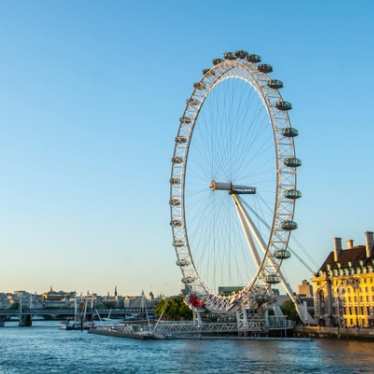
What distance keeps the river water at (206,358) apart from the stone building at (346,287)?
11.1 m

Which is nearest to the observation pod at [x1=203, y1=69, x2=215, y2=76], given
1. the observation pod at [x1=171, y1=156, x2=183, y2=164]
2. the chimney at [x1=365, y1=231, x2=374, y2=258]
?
the observation pod at [x1=171, y1=156, x2=183, y2=164]

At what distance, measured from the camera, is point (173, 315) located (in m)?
102

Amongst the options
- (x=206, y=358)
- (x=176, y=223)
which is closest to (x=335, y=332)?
(x=176, y=223)

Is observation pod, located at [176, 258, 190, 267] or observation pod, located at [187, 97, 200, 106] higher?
observation pod, located at [187, 97, 200, 106]

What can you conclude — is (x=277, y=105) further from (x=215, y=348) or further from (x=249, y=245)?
(x=215, y=348)

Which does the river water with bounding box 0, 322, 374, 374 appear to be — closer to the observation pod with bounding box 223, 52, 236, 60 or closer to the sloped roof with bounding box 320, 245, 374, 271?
the sloped roof with bounding box 320, 245, 374, 271

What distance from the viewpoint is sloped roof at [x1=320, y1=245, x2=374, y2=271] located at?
69.6 metres

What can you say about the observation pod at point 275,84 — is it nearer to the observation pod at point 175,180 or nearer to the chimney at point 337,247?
the observation pod at point 175,180

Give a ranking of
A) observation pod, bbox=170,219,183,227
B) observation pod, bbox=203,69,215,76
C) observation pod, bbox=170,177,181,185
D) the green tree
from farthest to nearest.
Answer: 1. the green tree
2. observation pod, bbox=170,177,181,185
3. observation pod, bbox=170,219,183,227
4. observation pod, bbox=203,69,215,76

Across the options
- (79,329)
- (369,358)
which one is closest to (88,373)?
(369,358)

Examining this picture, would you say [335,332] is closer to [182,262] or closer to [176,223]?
[182,262]

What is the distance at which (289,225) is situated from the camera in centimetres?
5288

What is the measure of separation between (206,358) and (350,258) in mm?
32347

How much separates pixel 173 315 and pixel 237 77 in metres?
54.3
